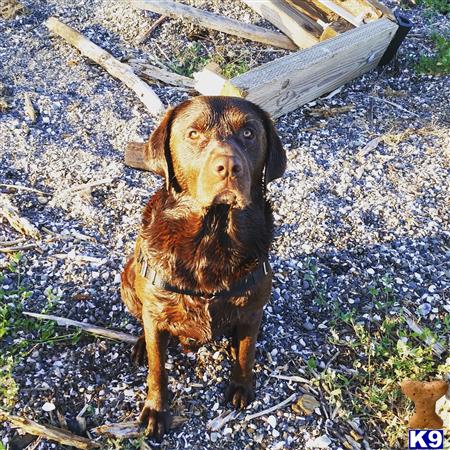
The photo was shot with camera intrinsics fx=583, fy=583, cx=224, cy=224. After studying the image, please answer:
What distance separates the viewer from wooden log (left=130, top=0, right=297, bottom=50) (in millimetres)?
6230

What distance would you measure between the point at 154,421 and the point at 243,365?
1.89 ft

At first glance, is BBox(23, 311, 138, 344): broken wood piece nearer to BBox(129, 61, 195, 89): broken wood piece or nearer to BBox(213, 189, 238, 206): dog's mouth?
BBox(213, 189, 238, 206): dog's mouth

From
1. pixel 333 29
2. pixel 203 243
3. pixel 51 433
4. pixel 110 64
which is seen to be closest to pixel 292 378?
pixel 203 243

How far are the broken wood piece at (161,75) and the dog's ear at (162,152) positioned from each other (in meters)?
2.94

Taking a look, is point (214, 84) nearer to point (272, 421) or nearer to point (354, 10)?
point (354, 10)

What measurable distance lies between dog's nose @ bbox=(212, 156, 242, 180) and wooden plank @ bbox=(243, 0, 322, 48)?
3970mm

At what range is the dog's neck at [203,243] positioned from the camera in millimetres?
2832

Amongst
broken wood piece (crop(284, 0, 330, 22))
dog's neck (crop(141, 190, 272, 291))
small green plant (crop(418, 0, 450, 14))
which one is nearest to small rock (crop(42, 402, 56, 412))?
dog's neck (crop(141, 190, 272, 291))

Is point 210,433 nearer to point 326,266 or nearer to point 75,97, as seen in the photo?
point 326,266

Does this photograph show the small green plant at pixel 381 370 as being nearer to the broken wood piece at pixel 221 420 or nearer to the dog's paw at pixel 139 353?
the broken wood piece at pixel 221 420

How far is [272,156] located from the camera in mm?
2875

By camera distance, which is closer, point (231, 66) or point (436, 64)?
point (231, 66)

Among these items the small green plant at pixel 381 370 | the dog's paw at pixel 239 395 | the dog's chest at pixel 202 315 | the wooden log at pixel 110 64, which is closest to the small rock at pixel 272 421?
the dog's paw at pixel 239 395

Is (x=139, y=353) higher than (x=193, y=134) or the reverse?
the reverse
